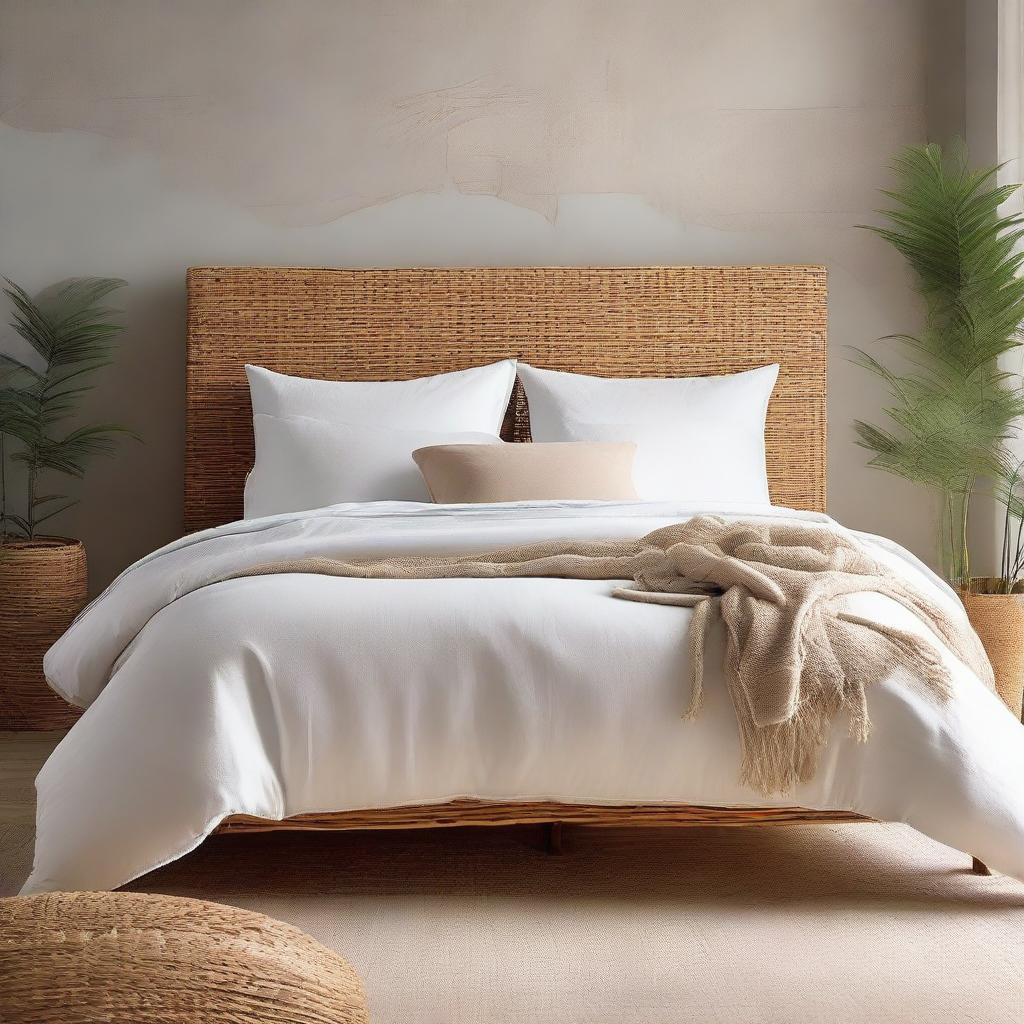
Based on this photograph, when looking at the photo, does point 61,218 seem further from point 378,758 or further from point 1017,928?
point 1017,928

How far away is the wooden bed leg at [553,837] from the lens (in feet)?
7.99

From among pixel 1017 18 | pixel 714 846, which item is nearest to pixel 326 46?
pixel 1017 18

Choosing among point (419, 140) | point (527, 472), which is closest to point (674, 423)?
point (527, 472)

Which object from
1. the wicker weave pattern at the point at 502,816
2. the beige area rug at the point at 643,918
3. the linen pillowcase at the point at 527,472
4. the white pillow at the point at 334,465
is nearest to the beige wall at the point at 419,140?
the white pillow at the point at 334,465

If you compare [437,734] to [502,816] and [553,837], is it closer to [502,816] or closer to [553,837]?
[502,816]

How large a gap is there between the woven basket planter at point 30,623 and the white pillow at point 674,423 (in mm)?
1596

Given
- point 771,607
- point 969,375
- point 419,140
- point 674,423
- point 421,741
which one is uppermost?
Result: point 419,140

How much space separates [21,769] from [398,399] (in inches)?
62.0

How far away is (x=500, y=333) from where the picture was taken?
13.9ft

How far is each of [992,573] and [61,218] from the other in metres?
3.52

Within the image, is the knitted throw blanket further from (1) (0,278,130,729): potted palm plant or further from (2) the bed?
(1) (0,278,130,729): potted palm plant

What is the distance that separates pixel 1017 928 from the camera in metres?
2.10

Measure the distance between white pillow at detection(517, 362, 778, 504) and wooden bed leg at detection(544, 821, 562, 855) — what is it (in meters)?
1.41

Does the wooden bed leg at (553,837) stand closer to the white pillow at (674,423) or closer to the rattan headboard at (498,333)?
the white pillow at (674,423)
